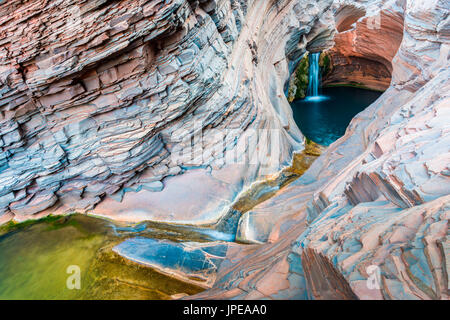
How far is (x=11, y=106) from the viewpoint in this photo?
5.81 m

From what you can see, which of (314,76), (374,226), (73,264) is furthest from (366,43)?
(73,264)

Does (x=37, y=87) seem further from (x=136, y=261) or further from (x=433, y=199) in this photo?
(x=433, y=199)

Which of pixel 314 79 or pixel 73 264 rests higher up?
pixel 314 79

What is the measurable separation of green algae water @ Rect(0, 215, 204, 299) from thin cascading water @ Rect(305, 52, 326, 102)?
13406 millimetres

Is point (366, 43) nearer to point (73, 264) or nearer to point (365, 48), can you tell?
point (365, 48)

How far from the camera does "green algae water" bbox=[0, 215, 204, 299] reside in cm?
515

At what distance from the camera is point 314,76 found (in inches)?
659

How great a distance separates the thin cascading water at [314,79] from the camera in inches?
645

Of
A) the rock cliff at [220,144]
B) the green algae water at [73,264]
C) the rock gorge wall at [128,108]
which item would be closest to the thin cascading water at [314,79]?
the rock cliff at [220,144]

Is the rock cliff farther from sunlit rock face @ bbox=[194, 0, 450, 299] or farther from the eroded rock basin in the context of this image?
the eroded rock basin

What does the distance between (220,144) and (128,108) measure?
2.80 m

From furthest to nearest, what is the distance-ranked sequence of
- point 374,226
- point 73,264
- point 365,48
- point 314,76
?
1. point 314,76
2. point 365,48
3. point 73,264
4. point 374,226

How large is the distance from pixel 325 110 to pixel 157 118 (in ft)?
34.6

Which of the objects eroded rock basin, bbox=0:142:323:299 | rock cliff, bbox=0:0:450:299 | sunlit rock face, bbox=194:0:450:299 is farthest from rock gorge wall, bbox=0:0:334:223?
sunlit rock face, bbox=194:0:450:299
